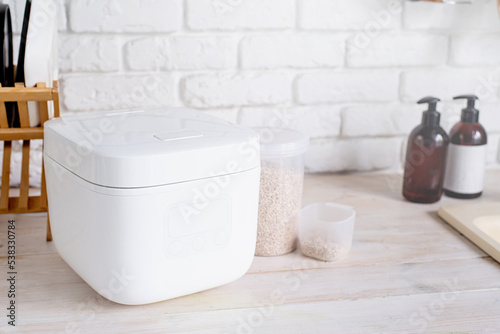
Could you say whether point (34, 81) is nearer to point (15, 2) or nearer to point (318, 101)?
point (15, 2)

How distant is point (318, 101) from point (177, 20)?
0.31 metres

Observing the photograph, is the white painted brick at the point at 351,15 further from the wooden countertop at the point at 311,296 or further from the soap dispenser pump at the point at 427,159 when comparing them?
the wooden countertop at the point at 311,296

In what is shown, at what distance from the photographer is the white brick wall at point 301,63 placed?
3.14ft

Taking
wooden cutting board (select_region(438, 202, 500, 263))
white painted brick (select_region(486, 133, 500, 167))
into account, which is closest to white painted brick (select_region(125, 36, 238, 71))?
wooden cutting board (select_region(438, 202, 500, 263))

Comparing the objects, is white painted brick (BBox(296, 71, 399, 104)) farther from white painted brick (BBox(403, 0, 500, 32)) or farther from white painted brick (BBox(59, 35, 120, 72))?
white painted brick (BBox(59, 35, 120, 72))

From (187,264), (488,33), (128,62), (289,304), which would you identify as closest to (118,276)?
(187,264)

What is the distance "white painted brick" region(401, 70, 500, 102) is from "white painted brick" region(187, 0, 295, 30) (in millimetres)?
273

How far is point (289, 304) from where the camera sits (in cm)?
64

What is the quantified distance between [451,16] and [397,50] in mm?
126

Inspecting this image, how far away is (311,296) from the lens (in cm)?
66

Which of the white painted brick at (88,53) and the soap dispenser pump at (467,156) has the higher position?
the white painted brick at (88,53)

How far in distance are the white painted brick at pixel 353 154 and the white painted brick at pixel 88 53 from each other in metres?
0.41

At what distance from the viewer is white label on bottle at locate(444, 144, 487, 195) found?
97 cm

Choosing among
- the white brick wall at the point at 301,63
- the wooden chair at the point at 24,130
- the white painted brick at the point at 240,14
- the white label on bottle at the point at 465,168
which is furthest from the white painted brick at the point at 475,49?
the wooden chair at the point at 24,130
